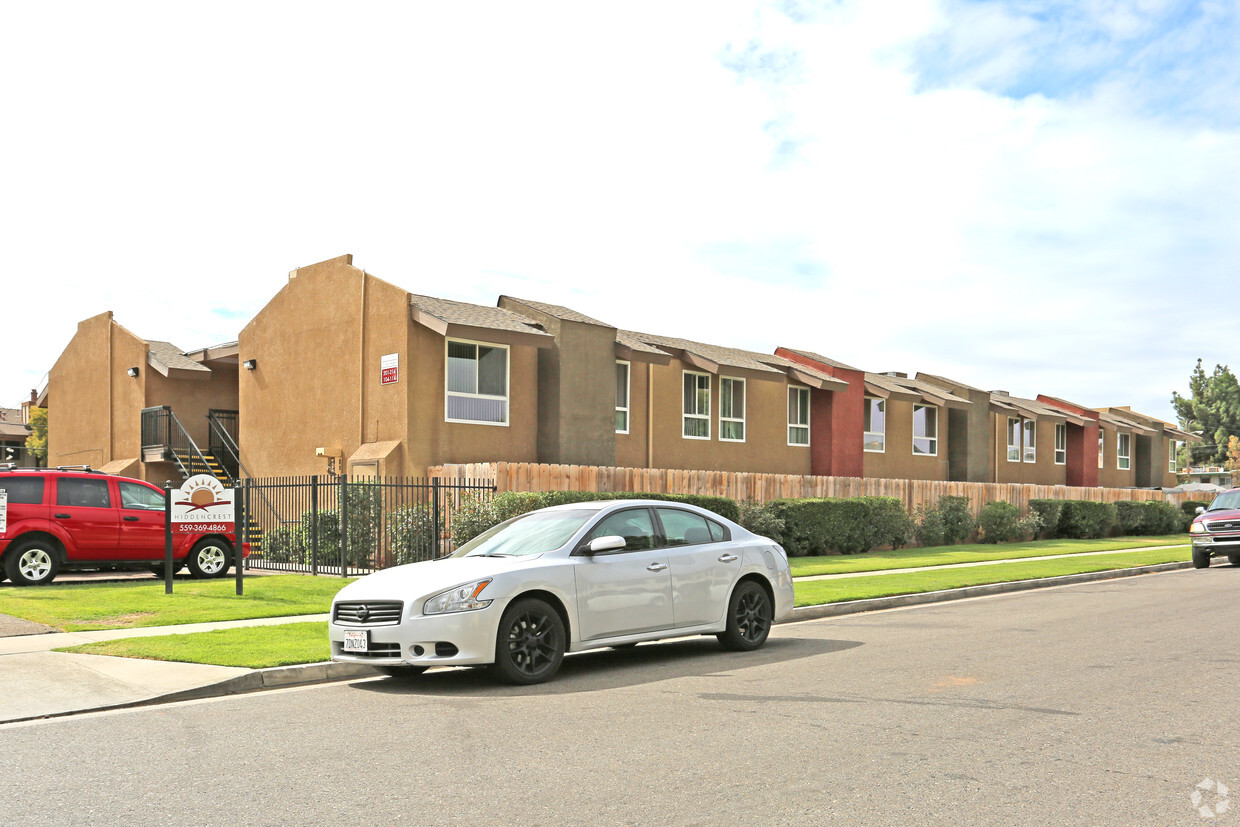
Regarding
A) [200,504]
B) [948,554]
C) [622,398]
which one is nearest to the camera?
[200,504]

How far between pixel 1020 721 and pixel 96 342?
3067 cm

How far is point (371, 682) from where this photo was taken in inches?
353

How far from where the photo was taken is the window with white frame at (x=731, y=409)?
3059 cm

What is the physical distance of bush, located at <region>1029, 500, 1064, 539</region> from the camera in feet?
108

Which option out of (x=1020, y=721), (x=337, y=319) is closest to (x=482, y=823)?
(x=1020, y=721)

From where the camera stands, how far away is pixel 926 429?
39625mm

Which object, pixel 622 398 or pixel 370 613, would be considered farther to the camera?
pixel 622 398

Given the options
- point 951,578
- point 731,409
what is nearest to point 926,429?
point 731,409

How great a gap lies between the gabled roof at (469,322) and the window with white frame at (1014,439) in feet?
88.3

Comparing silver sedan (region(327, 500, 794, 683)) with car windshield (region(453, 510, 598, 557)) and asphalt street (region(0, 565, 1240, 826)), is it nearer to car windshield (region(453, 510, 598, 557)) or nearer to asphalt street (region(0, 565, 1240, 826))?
car windshield (region(453, 510, 598, 557))

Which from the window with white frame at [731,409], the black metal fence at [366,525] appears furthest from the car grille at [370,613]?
the window with white frame at [731,409]

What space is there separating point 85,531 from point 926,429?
3072cm

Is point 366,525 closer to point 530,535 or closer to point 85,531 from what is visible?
point 85,531

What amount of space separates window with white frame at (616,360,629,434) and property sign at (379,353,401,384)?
22.8ft
